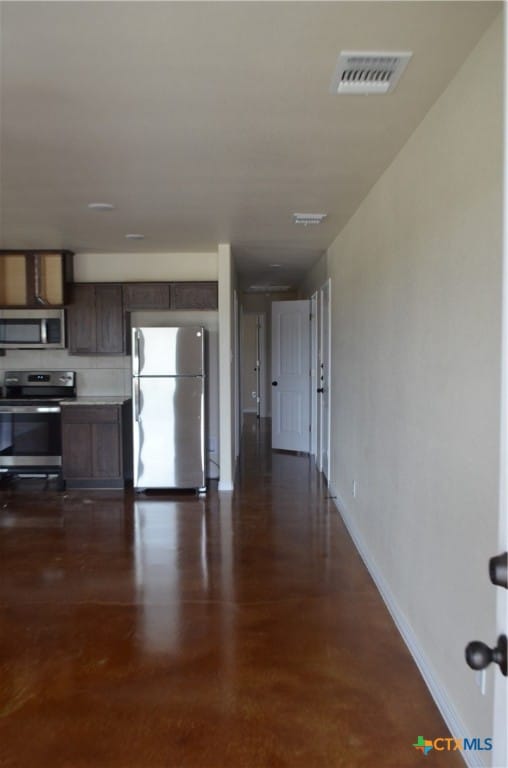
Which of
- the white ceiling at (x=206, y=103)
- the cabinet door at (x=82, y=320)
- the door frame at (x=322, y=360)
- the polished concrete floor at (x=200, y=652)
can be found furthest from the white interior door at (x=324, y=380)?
the cabinet door at (x=82, y=320)

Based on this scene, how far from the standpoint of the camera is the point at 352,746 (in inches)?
81.4

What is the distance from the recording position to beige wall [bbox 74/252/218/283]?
6047 millimetres

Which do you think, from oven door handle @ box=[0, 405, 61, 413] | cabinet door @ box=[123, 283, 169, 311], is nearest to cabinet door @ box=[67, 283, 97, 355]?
cabinet door @ box=[123, 283, 169, 311]

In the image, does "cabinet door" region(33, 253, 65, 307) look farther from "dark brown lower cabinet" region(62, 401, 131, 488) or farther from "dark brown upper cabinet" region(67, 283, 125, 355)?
"dark brown lower cabinet" region(62, 401, 131, 488)

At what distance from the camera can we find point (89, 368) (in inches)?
248

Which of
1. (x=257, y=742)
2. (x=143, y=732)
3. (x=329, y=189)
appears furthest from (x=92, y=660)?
(x=329, y=189)

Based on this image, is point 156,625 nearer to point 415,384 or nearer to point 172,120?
point 415,384

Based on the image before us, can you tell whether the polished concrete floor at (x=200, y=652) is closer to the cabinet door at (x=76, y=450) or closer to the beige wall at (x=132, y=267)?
the cabinet door at (x=76, y=450)

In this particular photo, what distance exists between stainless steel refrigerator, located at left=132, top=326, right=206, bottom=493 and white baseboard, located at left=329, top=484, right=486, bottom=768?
2.05 metres

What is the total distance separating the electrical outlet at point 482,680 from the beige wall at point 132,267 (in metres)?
4.78

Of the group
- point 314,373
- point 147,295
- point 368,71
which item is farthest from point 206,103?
point 314,373

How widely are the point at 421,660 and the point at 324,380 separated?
4.11m

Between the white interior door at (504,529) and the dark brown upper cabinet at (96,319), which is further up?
the dark brown upper cabinet at (96,319)

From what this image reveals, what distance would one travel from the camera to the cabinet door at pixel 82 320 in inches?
236
